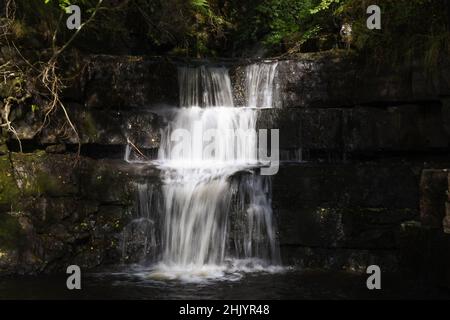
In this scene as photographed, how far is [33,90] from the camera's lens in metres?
8.84

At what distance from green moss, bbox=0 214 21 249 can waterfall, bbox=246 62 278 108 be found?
4784mm

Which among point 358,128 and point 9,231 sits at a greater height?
point 358,128

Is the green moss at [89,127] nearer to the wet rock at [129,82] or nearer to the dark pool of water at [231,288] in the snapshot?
the wet rock at [129,82]

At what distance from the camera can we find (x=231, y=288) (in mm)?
6727

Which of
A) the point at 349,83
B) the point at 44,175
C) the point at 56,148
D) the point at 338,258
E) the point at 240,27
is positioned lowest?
the point at 338,258

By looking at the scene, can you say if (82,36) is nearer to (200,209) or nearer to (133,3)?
(133,3)

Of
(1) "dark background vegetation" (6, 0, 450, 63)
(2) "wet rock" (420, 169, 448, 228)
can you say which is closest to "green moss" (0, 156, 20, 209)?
(1) "dark background vegetation" (6, 0, 450, 63)

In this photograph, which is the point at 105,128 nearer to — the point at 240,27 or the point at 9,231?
the point at 9,231

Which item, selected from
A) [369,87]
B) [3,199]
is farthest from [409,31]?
[3,199]

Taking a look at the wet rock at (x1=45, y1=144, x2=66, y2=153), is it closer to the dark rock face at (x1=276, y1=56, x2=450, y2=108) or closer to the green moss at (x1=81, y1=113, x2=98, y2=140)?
the green moss at (x1=81, y1=113, x2=98, y2=140)

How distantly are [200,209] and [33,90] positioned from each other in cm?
337

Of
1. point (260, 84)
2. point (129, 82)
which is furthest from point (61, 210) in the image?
point (260, 84)

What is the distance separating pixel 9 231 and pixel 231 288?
133 inches

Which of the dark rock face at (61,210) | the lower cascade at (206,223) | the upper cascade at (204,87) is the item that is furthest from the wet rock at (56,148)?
the upper cascade at (204,87)
